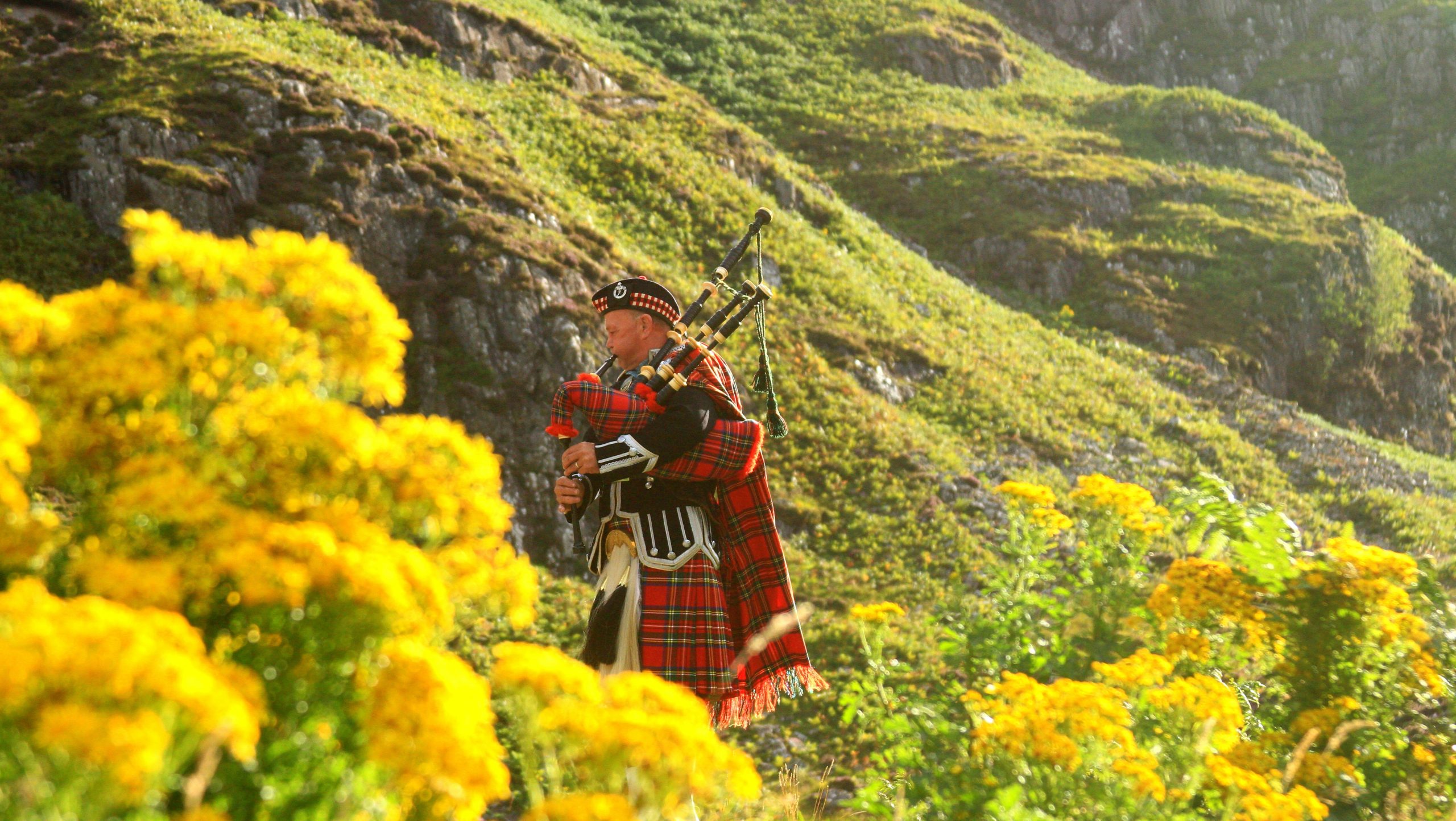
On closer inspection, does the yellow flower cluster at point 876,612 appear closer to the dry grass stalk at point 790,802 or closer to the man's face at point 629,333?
the dry grass stalk at point 790,802

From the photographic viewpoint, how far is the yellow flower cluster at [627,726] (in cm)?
188

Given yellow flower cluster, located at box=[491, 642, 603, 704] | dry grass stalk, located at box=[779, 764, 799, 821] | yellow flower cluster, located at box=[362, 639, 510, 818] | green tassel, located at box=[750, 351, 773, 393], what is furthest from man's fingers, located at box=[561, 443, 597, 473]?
yellow flower cluster, located at box=[362, 639, 510, 818]

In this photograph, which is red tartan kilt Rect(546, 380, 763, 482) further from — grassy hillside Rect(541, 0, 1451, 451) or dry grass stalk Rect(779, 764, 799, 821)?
grassy hillside Rect(541, 0, 1451, 451)

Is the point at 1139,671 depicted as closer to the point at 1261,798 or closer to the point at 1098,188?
the point at 1261,798

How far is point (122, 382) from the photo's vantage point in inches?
71.6

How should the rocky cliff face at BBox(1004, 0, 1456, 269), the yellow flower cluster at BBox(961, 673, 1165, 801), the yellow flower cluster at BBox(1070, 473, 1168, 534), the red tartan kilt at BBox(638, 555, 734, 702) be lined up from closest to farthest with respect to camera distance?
the yellow flower cluster at BBox(961, 673, 1165, 801), the red tartan kilt at BBox(638, 555, 734, 702), the yellow flower cluster at BBox(1070, 473, 1168, 534), the rocky cliff face at BBox(1004, 0, 1456, 269)

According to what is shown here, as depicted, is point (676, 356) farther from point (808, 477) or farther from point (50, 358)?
point (808, 477)

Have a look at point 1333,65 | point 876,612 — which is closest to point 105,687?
point 876,612

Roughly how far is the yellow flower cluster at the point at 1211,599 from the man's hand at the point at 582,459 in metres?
2.92

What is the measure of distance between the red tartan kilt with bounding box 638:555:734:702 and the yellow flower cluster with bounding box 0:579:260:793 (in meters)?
3.76

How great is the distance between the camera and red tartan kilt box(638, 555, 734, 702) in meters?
5.09

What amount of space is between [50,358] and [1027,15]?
245 feet

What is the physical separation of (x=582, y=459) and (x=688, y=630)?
106cm

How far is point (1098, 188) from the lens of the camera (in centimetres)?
3856
